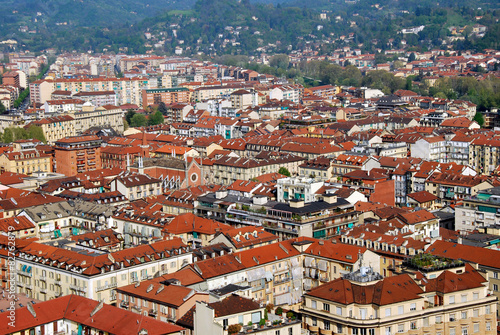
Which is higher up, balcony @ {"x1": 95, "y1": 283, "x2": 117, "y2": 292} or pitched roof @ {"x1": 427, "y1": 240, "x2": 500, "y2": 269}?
pitched roof @ {"x1": 427, "y1": 240, "x2": 500, "y2": 269}

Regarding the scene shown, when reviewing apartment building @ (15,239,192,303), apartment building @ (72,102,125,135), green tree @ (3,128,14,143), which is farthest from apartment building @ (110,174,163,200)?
apartment building @ (72,102,125,135)

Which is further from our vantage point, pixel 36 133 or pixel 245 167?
pixel 36 133

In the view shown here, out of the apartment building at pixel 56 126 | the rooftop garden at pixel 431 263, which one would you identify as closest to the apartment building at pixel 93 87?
the apartment building at pixel 56 126

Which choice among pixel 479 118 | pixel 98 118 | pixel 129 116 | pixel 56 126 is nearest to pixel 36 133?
pixel 56 126

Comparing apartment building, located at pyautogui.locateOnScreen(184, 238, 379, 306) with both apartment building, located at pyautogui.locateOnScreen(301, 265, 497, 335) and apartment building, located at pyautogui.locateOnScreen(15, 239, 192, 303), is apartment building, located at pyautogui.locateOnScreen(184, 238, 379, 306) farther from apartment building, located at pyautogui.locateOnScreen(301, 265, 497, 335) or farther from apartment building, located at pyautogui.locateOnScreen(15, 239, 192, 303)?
apartment building, located at pyautogui.locateOnScreen(301, 265, 497, 335)

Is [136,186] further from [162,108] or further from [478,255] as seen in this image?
[162,108]

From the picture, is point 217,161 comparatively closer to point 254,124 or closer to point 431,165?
point 431,165

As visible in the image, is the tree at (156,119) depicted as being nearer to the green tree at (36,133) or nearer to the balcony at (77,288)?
the green tree at (36,133)
